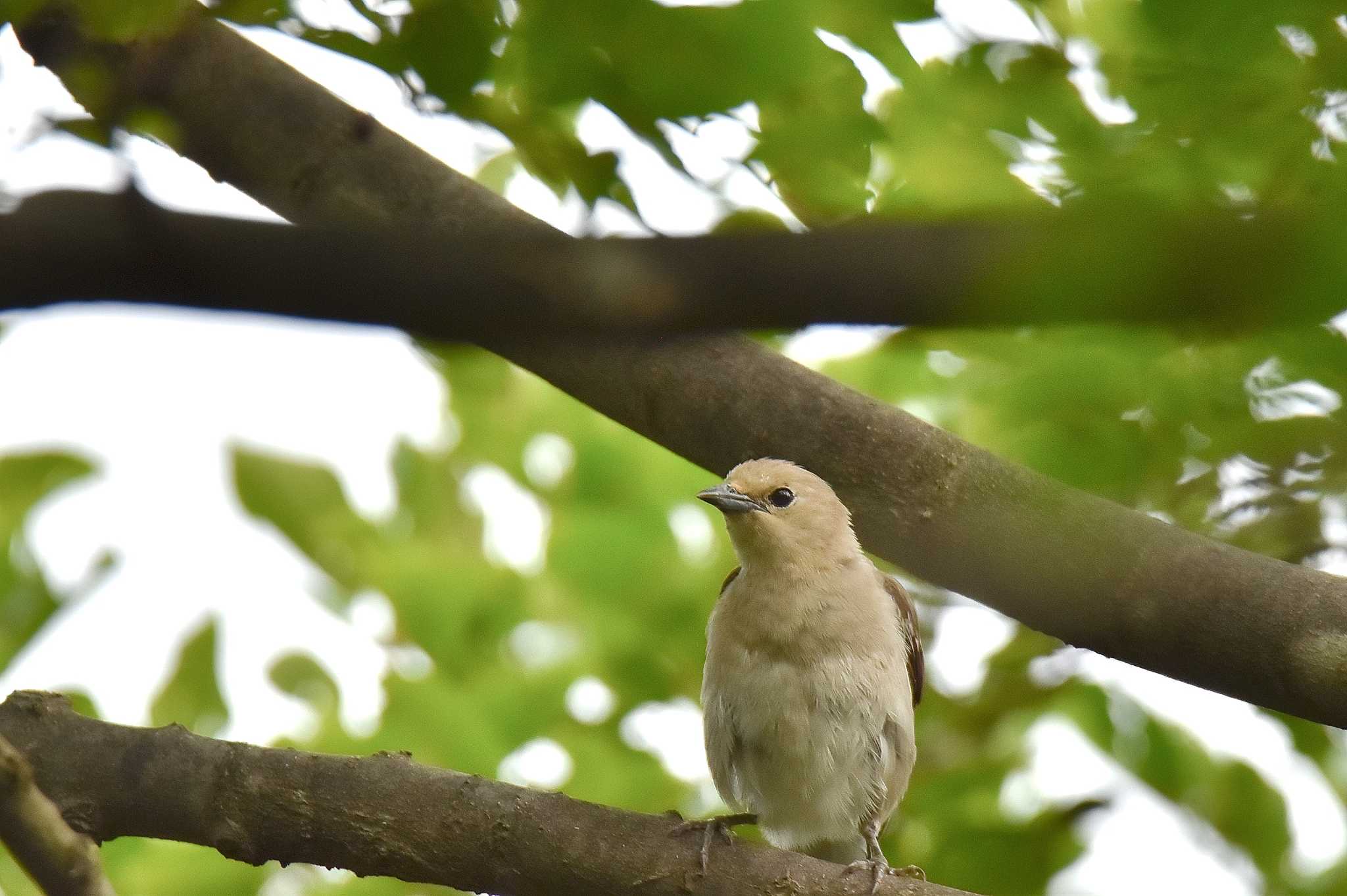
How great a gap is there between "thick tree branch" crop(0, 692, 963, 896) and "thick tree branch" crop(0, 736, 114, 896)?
1125 millimetres

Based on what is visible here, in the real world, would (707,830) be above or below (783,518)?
above

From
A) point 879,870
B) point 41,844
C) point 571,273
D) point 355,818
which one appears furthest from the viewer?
point 879,870

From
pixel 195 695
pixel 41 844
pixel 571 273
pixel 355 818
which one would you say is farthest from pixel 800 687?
pixel 571 273

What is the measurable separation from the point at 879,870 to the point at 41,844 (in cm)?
230

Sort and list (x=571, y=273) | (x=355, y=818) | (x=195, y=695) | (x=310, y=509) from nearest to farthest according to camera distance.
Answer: (x=571, y=273) < (x=355, y=818) < (x=195, y=695) < (x=310, y=509)

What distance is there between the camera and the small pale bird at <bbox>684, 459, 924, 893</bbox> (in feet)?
18.6

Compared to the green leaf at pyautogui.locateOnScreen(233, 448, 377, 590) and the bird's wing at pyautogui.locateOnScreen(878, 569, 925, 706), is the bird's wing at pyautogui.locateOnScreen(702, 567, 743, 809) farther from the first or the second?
the green leaf at pyautogui.locateOnScreen(233, 448, 377, 590)

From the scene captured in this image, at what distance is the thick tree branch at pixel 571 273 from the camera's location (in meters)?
1.49

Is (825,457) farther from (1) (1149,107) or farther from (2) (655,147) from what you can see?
(1) (1149,107)

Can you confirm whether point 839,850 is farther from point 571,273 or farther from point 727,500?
point 571,273

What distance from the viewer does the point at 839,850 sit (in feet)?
19.9

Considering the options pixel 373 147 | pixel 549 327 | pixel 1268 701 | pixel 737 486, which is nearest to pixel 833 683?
pixel 737 486

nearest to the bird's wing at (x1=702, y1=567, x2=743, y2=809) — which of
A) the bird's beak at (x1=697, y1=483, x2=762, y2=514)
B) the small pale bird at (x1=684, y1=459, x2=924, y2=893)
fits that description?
the small pale bird at (x1=684, y1=459, x2=924, y2=893)

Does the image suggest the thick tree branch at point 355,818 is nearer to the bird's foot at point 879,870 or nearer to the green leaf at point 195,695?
the bird's foot at point 879,870
